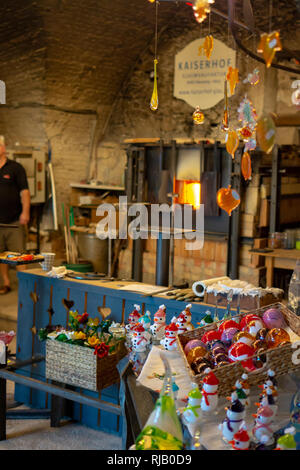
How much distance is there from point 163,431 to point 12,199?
5.72 meters

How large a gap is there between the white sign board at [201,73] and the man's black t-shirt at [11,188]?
2.64m

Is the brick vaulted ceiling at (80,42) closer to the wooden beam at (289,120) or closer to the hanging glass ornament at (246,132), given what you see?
the wooden beam at (289,120)

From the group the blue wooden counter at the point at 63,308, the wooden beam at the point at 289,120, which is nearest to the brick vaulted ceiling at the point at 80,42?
the wooden beam at the point at 289,120

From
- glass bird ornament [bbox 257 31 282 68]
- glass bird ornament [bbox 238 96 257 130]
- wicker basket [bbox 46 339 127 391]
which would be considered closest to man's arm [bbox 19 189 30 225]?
wicker basket [bbox 46 339 127 391]

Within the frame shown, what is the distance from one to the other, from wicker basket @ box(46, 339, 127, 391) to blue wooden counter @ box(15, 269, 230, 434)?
0.40 metres

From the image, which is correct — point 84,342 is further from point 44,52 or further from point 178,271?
point 44,52

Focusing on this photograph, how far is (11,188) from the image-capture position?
6840 mm

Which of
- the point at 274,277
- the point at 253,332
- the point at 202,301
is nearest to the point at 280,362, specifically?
the point at 253,332

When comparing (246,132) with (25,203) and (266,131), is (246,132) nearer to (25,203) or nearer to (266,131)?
(266,131)

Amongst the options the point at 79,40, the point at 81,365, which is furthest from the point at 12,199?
the point at 81,365

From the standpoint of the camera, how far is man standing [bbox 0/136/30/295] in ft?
21.6

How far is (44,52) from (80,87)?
98 cm

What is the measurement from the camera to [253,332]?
206 cm

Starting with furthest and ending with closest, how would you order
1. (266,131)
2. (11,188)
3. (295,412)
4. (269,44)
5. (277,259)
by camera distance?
(11,188)
(277,259)
(295,412)
(266,131)
(269,44)
